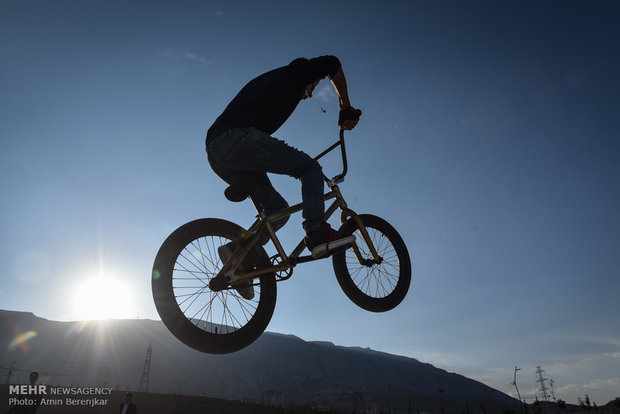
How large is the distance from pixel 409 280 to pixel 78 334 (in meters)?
230

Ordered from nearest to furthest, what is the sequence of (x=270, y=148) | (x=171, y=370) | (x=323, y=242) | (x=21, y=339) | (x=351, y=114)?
(x=270, y=148) < (x=323, y=242) < (x=351, y=114) < (x=171, y=370) < (x=21, y=339)

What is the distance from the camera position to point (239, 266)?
4.05m

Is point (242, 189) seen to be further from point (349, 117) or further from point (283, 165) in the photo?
point (349, 117)

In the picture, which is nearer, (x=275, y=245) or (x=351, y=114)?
(x=275, y=245)

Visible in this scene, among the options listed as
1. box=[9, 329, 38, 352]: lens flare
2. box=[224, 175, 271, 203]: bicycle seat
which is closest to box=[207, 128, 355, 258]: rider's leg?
→ box=[224, 175, 271, 203]: bicycle seat

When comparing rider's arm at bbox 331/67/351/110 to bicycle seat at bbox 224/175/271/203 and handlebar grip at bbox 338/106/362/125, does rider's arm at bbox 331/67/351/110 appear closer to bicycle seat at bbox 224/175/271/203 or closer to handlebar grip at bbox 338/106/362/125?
handlebar grip at bbox 338/106/362/125

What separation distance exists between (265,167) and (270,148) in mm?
236

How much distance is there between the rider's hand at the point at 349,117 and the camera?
15.2ft

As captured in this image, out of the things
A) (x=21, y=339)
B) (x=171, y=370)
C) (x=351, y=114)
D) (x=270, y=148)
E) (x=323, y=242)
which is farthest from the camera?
(x=21, y=339)

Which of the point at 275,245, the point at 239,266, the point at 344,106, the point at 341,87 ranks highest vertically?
the point at 341,87

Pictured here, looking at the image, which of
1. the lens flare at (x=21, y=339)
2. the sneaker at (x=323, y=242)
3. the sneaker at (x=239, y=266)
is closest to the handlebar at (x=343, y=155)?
the sneaker at (x=323, y=242)

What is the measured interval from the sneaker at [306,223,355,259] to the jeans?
75mm

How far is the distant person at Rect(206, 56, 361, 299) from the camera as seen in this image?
12.9ft

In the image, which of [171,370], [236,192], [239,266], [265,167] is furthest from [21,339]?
[265,167]
